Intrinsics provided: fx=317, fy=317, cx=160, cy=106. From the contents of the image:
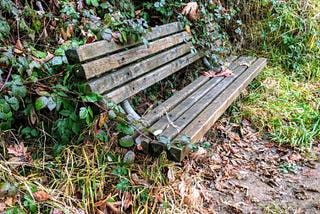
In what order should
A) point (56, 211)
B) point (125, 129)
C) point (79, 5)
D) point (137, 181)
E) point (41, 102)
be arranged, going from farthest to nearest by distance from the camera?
point (79, 5)
point (137, 181)
point (125, 129)
point (41, 102)
point (56, 211)

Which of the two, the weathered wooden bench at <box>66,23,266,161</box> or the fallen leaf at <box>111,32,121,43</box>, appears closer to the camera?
the weathered wooden bench at <box>66,23,266,161</box>

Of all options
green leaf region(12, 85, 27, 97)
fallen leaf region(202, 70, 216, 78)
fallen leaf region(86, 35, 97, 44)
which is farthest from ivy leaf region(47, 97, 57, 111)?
fallen leaf region(202, 70, 216, 78)

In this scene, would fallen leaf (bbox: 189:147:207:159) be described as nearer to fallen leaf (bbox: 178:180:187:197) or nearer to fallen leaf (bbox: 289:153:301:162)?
fallen leaf (bbox: 178:180:187:197)

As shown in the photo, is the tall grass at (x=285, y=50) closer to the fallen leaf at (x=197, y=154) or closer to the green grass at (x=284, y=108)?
the green grass at (x=284, y=108)

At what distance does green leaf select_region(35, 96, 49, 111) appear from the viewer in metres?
1.77

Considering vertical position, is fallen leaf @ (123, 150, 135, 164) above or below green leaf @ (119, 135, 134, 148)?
below

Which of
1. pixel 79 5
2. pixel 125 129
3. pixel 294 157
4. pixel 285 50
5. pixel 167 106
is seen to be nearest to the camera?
pixel 125 129

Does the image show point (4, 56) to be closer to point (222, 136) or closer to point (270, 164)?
point (222, 136)

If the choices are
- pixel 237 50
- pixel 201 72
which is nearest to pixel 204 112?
pixel 201 72

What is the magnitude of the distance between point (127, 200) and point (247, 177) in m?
1.10

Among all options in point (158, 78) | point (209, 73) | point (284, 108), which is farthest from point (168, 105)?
point (284, 108)

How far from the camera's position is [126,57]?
2.27 metres

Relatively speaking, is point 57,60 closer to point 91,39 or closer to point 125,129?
point 91,39

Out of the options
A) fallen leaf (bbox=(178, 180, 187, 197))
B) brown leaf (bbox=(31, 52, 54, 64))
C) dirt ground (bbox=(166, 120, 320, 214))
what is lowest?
dirt ground (bbox=(166, 120, 320, 214))
